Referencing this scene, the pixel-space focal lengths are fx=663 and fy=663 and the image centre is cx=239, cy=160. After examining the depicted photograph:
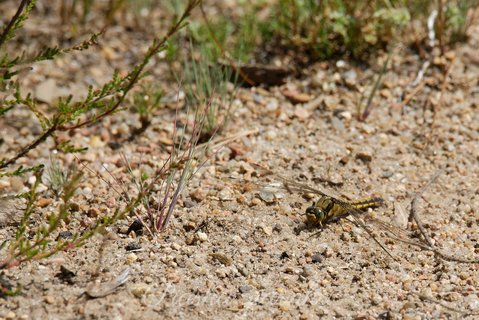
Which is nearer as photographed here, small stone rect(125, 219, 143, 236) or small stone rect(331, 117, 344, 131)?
small stone rect(125, 219, 143, 236)

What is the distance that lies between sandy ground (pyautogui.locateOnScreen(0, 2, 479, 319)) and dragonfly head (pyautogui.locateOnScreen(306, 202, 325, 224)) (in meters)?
0.07

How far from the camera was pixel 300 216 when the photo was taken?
11.0 feet

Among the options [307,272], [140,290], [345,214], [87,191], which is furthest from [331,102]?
[140,290]

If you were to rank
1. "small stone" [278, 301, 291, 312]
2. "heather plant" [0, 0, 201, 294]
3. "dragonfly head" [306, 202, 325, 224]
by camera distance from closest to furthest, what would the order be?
"heather plant" [0, 0, 201, 294]
"small stone" [278, 301, 291, 312]
"dragonfly head" [306, 202, 325, 224]

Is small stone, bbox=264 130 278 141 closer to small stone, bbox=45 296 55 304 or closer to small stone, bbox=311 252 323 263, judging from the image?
small stone, bbox=311 252 323 263

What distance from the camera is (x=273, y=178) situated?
358cm

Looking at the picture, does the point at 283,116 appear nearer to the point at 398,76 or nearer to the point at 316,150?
the point at 316,150

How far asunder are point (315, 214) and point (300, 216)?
0.17 m

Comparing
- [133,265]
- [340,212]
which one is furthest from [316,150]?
[133,265]

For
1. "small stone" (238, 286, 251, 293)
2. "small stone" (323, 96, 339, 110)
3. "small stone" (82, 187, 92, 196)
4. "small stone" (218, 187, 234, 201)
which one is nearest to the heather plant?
"small stone" (82, 187, 92, 196)

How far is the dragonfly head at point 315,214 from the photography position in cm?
318

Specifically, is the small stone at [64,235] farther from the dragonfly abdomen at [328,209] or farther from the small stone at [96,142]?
the dragonfly abdomen at [328,209]

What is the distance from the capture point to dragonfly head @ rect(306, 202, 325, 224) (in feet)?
10.4

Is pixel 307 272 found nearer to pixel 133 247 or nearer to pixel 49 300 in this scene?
pixel 133 247
